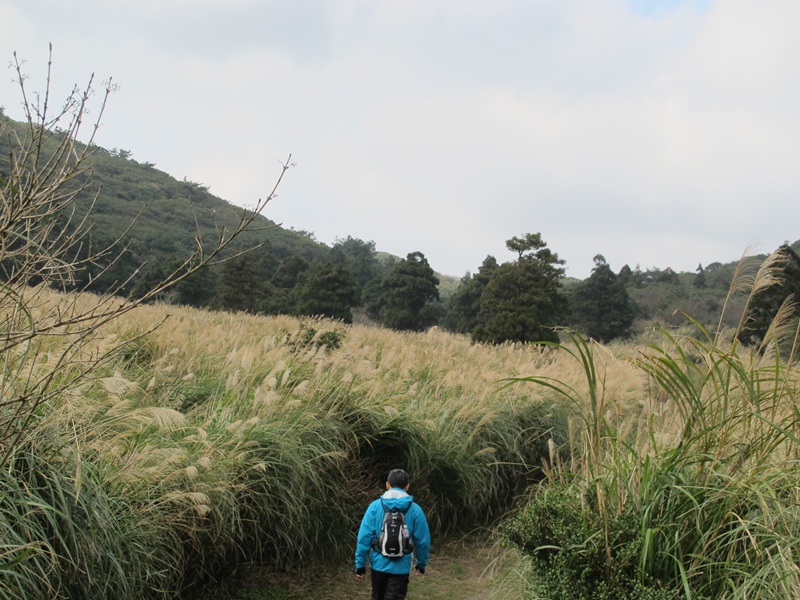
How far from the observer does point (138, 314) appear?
10188mm

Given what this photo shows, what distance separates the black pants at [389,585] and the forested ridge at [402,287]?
52.7 ft

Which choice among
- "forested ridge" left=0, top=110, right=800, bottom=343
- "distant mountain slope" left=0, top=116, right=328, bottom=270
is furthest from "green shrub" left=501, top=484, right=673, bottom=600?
"distant mountain slope" left=0, top=116, right=328, bottom=270

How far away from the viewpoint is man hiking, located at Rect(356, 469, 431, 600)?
188 inches

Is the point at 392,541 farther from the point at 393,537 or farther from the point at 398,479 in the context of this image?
the point at 398,479

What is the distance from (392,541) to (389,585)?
0.32 m

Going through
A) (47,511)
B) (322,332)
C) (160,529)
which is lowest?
(160,529)

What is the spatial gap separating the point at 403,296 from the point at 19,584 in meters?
33.9

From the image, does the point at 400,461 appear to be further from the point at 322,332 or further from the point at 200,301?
the point at 200,301

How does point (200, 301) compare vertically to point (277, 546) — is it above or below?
above

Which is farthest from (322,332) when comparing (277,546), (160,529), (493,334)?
(493,334)

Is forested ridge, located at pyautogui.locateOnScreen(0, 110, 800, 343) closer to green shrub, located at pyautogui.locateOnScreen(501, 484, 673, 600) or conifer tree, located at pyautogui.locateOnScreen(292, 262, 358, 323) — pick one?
conifer tree, located at pyautogui.locateOnScreen(292, 262, 358, 323)

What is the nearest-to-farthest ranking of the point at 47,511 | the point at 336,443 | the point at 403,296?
the point at 47,511 → the point at 336,443 → the point at 403,296

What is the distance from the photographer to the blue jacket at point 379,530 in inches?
189

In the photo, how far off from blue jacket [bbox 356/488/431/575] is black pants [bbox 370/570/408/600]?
0.04 m
